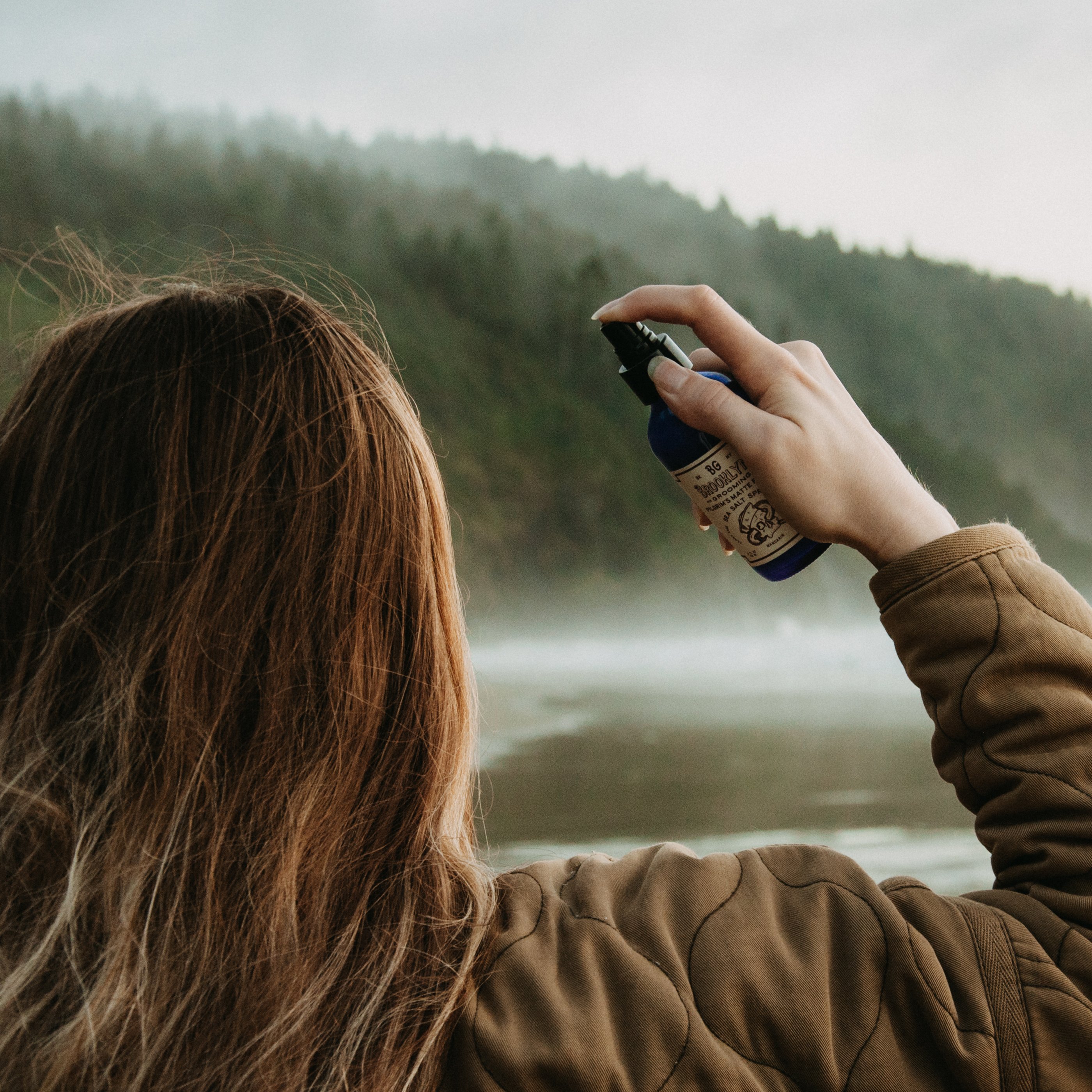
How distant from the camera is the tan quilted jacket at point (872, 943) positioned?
1.21 feet

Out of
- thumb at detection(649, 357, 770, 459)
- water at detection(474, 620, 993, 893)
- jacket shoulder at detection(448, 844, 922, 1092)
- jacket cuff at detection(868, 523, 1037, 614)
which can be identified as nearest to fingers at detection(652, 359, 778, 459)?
thumb at detection(649, 357, 770, 459)

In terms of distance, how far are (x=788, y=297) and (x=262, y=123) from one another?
2372mm

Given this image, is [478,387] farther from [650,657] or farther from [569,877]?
[569,877]

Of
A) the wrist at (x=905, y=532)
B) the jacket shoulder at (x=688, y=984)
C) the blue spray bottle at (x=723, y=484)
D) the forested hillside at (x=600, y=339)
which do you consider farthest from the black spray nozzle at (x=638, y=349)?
the forested hillside at (x=600, y=339)

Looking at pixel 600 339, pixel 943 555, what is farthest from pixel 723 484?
pixel 600 339

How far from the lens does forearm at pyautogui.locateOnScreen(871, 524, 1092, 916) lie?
1.40ft

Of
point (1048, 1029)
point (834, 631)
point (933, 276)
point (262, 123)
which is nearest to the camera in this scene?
point (1048, 1029)

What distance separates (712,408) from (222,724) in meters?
0.32

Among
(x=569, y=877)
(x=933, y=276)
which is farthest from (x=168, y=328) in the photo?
(x=933, y=276)

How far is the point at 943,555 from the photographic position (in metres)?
0.46

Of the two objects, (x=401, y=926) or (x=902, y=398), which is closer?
(x=401, y=926)

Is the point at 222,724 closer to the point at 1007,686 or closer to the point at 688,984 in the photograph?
the point at 688,984

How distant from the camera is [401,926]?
395 mm

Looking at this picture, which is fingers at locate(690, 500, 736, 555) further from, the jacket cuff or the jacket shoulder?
the jacket shoulder
